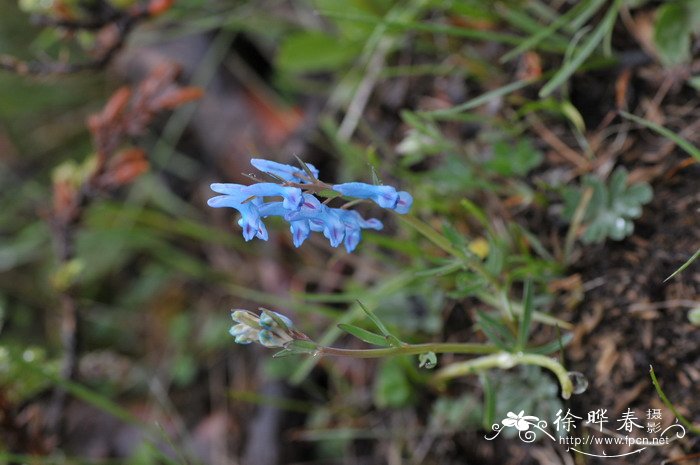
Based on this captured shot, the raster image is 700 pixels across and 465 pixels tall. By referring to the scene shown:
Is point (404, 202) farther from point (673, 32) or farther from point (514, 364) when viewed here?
point (673, 32)

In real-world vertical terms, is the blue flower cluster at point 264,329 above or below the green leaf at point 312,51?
above

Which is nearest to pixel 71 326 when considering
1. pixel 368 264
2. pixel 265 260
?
pixel 265 260

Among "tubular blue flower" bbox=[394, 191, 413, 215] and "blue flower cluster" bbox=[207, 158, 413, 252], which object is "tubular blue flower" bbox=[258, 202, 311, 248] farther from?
"tubular blue flower" bbox=[394, 191, 413, 215]

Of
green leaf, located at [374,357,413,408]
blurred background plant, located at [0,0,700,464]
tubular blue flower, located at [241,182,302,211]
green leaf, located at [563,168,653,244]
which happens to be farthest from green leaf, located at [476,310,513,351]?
tubular blue flower, located at [241,182,302,211]

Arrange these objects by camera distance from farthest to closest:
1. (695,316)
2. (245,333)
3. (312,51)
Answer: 1. (312,51)
2. (695,316)
3. (245,333)

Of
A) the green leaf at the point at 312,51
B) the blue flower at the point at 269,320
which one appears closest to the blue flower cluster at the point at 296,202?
the blue flower at the point at 269,320

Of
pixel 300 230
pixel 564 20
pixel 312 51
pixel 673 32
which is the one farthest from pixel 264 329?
pixel 312 51

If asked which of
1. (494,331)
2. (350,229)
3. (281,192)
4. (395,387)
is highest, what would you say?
(281,192)

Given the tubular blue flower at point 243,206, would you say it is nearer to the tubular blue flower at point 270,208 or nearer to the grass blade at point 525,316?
the tubular blue flower at point 270,208
